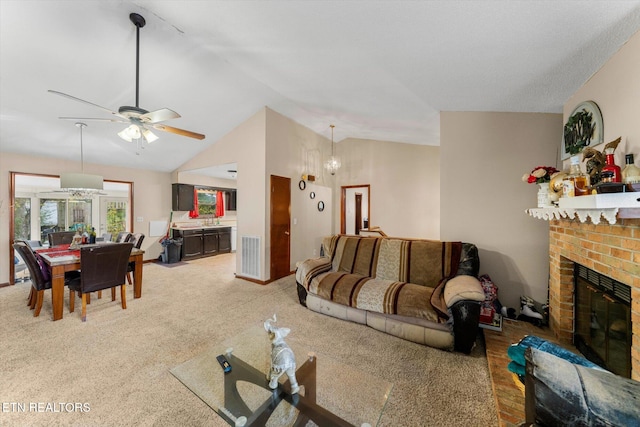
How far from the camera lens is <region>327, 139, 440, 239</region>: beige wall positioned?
512 centimetres

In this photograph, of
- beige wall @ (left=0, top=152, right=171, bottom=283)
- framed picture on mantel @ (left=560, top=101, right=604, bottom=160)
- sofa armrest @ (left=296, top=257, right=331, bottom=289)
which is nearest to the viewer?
framed picture on mantel @ (left=560, top=101, right=604, bottom=160)

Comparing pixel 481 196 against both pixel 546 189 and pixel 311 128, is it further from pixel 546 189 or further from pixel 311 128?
pixel 311 128

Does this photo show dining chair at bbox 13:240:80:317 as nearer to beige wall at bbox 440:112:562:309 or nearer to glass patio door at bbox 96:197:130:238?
glass patio door at bbox 96:197:130:238

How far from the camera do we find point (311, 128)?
205 inches

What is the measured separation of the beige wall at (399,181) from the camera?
5.12 m

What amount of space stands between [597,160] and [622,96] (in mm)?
426

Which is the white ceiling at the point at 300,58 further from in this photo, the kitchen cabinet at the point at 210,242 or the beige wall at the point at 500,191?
the kitchen cabinet at the point at 210,242

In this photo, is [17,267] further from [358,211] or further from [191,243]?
[358,211]

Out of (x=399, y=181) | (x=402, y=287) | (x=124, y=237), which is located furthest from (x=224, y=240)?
(x=402, y=287)

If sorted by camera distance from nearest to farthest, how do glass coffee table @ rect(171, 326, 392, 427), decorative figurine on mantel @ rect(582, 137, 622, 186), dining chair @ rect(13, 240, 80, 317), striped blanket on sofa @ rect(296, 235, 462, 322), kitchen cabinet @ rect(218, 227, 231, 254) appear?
glass coffee table @ rect(171, 326, 392, 427) → decorative figurine on mantel @ rect(582, 137, 622, 186) → striped blanket on sofa @ rect(296, 235, 462, 322) → dining chair @ rect(13, 240, 80, 317) → kitchen cabinet @ rect(218, 227, 231, 254)

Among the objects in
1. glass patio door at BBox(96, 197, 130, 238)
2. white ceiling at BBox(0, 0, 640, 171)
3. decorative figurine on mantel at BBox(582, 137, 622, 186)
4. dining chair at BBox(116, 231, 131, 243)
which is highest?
white ceiling at BBox(0, 0, 640, 171)

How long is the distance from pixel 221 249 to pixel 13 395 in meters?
5.19

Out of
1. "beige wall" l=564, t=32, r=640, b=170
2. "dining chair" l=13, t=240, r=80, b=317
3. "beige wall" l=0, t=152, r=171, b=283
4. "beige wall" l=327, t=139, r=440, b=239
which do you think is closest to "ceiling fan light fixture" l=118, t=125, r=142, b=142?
"dining chair" l=13, t=240, r=80, b=317

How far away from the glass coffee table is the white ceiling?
2284mm
